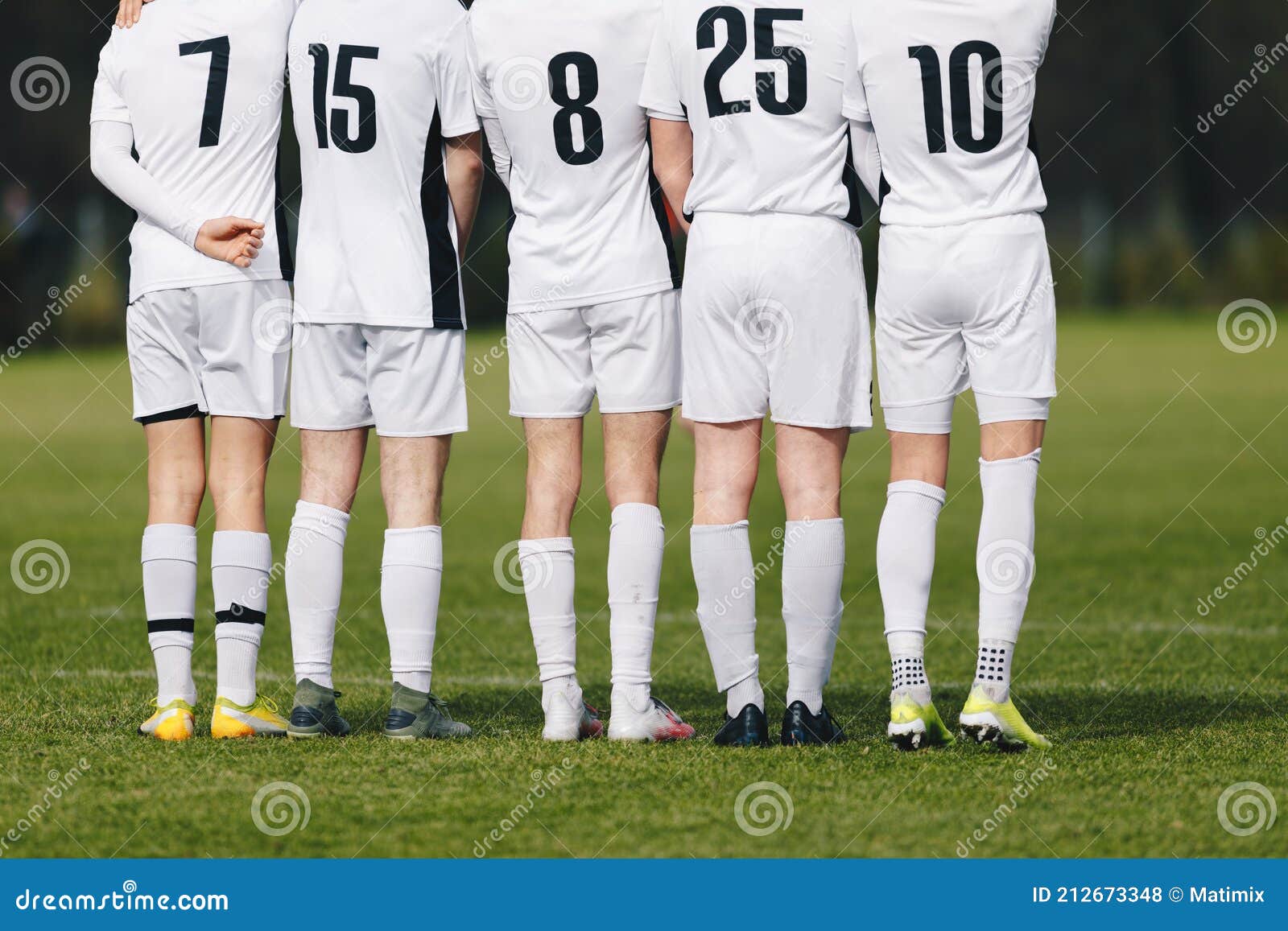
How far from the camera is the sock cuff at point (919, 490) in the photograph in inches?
190

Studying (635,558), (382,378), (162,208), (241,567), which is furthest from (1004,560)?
(162,208)

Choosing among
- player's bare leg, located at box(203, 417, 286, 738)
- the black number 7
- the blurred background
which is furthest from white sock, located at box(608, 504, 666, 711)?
the blurred background

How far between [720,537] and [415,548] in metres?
0.93

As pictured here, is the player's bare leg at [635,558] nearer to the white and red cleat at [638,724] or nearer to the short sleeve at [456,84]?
the white and red cleat at [638,724]

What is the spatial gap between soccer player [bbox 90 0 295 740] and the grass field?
0.40 meters

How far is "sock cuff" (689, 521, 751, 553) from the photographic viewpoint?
495cm

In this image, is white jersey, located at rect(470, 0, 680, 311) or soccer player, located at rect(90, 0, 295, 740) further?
soccer player, located at rect(90, 0, 295, 740)

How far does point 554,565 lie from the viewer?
5.00 meters

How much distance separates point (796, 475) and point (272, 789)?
1774 millimetres

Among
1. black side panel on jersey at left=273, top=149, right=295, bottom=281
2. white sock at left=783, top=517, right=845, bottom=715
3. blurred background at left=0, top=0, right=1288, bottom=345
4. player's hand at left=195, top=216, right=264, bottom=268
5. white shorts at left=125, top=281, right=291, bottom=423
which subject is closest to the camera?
white sock at left=783, top=517, right=845, bottom=715

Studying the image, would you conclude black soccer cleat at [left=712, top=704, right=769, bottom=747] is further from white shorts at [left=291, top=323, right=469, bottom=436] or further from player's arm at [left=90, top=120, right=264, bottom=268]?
player's arm at [left=90, top=120, right=264, bottom=268]

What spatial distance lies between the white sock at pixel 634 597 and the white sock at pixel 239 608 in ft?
3.57

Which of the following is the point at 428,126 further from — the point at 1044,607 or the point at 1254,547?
the point at 1254,547

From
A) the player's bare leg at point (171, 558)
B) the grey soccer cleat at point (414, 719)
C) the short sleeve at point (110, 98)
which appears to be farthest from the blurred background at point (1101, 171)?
the grey soccer cleat at point (414, 719)
